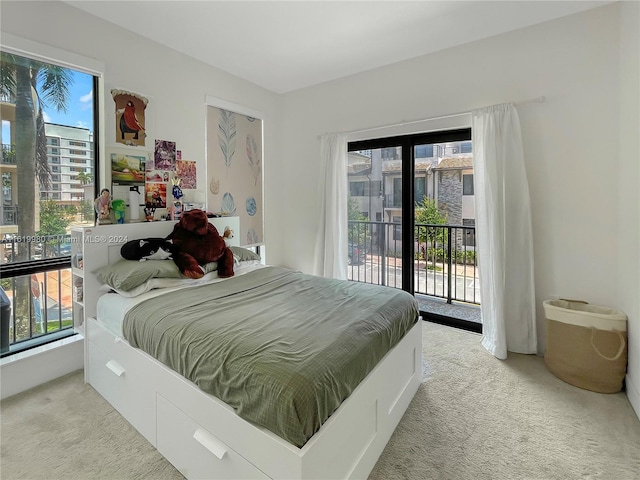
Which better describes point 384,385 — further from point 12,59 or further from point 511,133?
point 12,59

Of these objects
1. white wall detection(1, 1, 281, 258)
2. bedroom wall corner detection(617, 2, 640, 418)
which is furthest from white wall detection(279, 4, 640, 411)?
white wall detection(1, 1, 281, 258)

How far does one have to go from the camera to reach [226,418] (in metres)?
1.25

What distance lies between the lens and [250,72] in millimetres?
3475

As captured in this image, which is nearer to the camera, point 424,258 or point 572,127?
point 572,127

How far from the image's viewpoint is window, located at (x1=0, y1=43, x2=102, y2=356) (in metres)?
2.12

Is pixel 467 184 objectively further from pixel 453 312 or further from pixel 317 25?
pixel 317 25

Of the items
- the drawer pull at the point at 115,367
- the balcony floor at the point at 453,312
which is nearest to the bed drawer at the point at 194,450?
the drawer pull at the point at 115,367

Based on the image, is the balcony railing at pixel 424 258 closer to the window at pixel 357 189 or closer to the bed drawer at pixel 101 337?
the window at pixel 357 189

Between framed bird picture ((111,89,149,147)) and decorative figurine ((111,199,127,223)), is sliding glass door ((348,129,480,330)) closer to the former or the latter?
framed bird picture ((111,89,149,147))

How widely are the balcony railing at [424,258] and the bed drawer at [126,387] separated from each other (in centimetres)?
259

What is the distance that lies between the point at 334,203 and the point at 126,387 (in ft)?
8.54

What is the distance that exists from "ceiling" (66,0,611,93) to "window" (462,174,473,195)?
3.98ft

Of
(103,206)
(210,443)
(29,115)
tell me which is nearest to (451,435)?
(210,443)

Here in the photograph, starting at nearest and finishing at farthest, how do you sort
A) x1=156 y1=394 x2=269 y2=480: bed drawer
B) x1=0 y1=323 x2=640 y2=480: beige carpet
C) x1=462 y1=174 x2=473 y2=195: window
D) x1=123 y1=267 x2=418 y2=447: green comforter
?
1. x1=123 y1=267 x2=418 y2=447: green comforter
2. x1=156 y1=394 x2=269 y2=480: bed drawer
3. x1=0 y1=323 x2=640 y2=480: beige carpet
4. x1=462 y1=174 x2=473 y2=195: window
